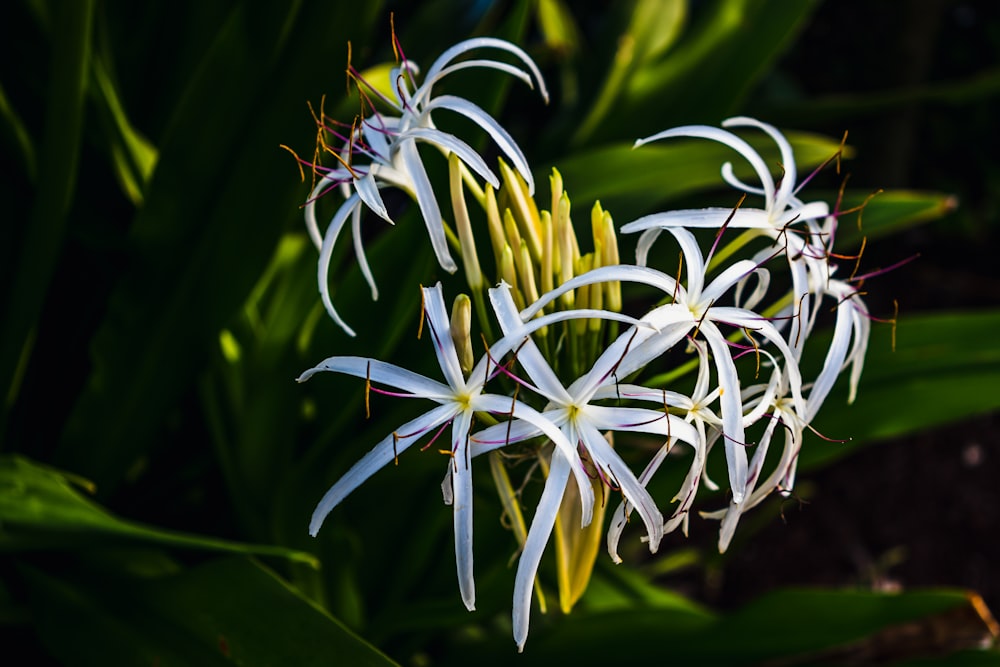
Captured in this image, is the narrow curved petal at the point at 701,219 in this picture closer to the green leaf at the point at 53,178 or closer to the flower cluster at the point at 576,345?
the flower cluster at the point at 576,345

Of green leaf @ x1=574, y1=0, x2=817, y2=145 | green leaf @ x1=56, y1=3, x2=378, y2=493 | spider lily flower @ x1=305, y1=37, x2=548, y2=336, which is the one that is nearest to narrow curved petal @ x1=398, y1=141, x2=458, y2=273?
spider lily flower @ x1=305, y1=37, x2=548, y2=336

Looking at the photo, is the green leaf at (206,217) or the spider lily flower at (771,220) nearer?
the spider lily flower at (771,220)

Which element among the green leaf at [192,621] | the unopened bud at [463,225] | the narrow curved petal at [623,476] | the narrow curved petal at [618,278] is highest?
the unopened bud at [463,225]

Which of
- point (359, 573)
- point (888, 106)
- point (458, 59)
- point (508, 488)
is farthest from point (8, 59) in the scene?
point (888, 106)

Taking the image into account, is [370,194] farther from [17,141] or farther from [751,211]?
[17,141]

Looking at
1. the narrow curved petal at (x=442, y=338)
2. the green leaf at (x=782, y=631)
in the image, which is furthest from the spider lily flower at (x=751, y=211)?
the green leaf at (x=782, y=631)

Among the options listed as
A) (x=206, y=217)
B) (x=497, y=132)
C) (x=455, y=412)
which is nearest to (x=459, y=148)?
(x=497, y=132)
